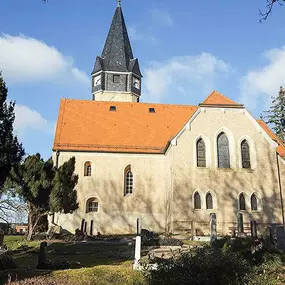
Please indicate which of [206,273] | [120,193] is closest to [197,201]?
[120,193]

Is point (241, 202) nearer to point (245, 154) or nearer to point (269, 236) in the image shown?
point (245, 154)

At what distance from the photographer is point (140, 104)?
3020 centimetres

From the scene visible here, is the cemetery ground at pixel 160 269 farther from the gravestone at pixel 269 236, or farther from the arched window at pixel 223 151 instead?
the arched window at pixel 223 151

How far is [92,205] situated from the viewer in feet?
80.0

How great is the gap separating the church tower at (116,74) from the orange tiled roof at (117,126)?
4935 millimetres

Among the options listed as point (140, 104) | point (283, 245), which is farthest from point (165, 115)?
point (283, 245)

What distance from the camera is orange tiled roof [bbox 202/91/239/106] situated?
2400cm

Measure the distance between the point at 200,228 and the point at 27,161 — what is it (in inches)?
441

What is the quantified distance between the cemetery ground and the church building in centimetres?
750

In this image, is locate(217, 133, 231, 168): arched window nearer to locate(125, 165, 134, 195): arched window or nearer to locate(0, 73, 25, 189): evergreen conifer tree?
locate(125, 165, 134, 195): arched window

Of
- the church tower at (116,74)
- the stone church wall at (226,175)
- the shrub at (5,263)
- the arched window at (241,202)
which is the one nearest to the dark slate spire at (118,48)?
the church tower at (116,74)

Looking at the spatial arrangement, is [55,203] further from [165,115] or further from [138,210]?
[165,115]

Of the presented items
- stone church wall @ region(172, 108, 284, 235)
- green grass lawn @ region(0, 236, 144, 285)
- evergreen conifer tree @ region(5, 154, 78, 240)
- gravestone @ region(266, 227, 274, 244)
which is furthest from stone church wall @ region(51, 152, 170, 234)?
gravestone @ region(266, 227, 274, 244)

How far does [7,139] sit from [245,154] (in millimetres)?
15610
